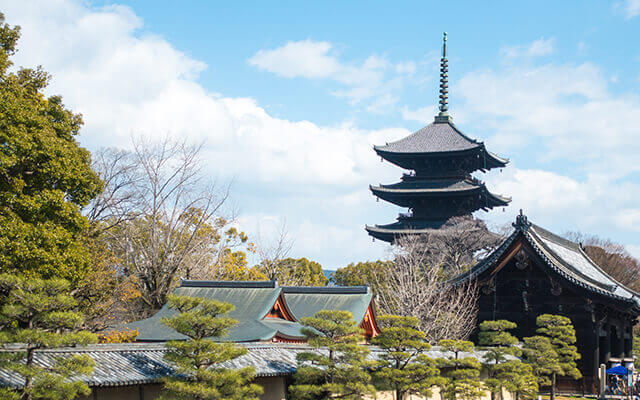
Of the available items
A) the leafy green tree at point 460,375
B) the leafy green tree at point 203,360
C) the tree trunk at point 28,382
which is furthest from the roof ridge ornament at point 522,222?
the tree trunk at point 28,382

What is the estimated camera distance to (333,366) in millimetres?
16719

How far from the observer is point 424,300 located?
3181 cm

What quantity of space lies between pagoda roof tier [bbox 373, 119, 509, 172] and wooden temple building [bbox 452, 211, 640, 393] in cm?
2076

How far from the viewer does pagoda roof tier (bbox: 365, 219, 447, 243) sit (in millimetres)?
50656

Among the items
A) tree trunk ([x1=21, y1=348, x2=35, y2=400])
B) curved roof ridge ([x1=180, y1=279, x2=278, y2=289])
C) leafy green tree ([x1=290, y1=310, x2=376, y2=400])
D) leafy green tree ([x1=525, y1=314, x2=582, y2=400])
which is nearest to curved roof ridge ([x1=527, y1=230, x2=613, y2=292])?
leafy green tree ([x1=525, y1=314, x2=582, y2=400])

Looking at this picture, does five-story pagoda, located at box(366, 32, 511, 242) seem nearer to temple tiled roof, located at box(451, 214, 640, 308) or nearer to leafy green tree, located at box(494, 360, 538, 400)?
temple tiled roof, located at box(451, 214, 640, 308)

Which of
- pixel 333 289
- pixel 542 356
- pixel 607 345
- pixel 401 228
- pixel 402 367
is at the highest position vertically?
pixel 401 228

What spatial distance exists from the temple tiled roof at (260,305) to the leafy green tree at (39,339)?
1305 cm

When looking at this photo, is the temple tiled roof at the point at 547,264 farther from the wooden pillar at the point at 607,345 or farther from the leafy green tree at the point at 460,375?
the leafy green tree at the point at 460,375

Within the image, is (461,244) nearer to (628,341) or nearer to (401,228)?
(401,228)

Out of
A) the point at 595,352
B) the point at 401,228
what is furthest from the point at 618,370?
Answer: the point at 401,228

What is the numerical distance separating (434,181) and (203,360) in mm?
40709

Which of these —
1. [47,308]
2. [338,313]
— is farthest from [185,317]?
[338,313]

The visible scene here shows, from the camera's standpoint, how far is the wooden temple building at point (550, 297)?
1102 inches
